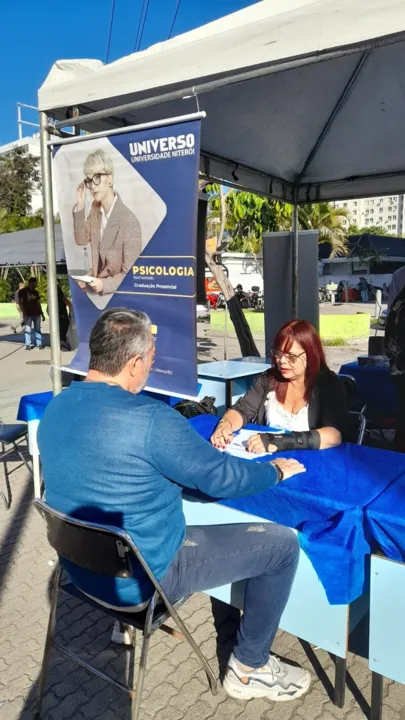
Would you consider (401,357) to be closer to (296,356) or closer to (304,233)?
(296,356)

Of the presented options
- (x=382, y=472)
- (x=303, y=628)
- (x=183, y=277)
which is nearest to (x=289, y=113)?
(x=183, y=277)

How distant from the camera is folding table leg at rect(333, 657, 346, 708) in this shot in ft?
6.24

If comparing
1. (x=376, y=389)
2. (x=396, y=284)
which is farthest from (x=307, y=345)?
(x=376, y=389)

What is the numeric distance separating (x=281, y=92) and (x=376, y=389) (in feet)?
9.47

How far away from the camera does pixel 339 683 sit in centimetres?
192

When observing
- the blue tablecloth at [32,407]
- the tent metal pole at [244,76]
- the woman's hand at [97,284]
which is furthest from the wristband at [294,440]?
the blue tablecloth at [32,407]

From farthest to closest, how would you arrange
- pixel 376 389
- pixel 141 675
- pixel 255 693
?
pixel 376 389 < pixel 255 693 < pixel 141 675

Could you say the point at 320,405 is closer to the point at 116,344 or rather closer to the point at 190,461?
the point at 190,461

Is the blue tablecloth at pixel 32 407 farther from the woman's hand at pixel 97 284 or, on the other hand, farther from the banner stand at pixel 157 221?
the woman's hand at pixel 97 284

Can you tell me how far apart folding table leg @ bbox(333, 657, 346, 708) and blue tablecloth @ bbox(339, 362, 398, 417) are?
336cm

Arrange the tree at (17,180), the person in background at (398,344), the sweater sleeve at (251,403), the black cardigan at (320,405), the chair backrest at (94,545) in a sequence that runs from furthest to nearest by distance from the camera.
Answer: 1. the tree at (17,180)
2. the person in background at (398,344)
3. the sweater sleeve at (251,403)
4. the black cardigan at (320,405)
5. the chair backrest at (94,545)

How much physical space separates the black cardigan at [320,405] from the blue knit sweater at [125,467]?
0.95m

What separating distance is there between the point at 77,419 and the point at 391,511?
1071mm

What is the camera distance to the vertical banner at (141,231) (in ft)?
7.89
